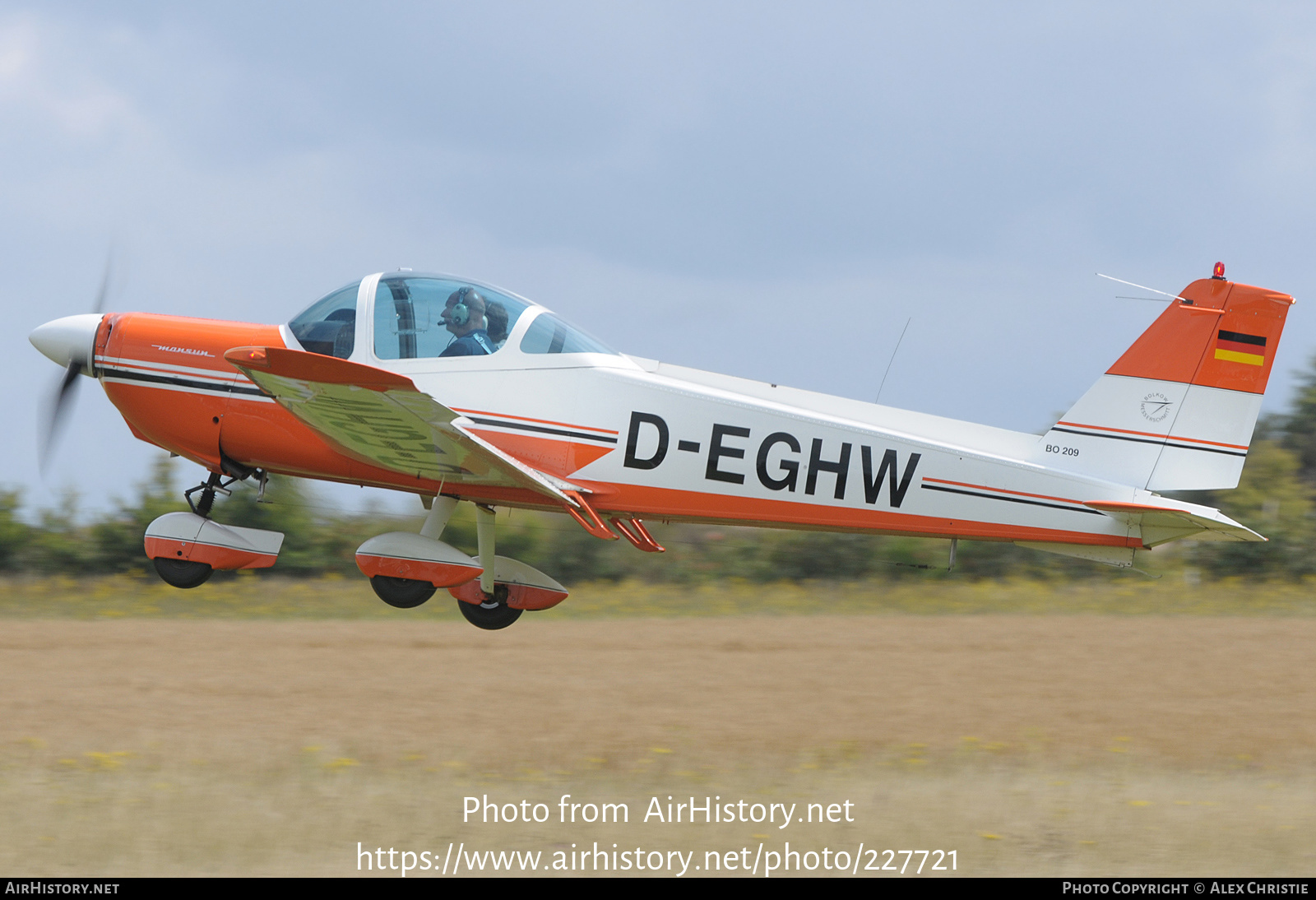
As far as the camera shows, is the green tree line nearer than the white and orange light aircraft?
No

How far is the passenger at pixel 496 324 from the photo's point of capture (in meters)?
7.68

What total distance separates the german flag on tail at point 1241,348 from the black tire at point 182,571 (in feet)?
22.8

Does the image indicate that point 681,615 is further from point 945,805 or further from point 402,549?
point 402,549

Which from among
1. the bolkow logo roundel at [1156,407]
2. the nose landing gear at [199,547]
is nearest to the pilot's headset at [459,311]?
the nose landing gear at [199,547]

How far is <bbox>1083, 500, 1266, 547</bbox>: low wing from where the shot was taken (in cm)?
730

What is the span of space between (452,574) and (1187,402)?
5.06 metres

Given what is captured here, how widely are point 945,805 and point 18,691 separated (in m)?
12.1

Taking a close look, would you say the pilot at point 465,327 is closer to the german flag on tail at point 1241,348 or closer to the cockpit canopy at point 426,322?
the cockpit canopy at point 426,322

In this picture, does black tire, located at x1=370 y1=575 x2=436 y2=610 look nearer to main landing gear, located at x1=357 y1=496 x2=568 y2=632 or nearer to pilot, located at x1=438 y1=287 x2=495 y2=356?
main landing gear, located at x1=357 y1=496 x2=568 y2=632

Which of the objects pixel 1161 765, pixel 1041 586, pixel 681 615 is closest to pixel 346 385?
pixel 1161 765

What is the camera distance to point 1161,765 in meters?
12.1

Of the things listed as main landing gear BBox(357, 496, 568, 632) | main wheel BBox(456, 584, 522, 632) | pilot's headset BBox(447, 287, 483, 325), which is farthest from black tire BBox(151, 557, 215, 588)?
pilot's headset BBox(447, 287, 483, 325)

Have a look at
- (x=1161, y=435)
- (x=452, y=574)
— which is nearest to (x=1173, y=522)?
(x=1161, y=435)

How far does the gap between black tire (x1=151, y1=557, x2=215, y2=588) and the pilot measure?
2.21 meters
